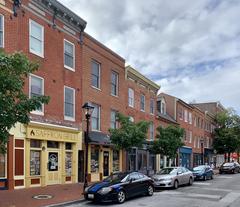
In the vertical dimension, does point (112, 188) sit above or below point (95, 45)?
below

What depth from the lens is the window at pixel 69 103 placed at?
25.0m

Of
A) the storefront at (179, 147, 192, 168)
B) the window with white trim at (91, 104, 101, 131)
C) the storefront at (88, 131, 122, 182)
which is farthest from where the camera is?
the storefront at (179, 147, 192, 168)

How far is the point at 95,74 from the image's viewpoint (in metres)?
28.8

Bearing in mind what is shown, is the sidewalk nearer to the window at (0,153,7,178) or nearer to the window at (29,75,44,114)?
the window at (0,153,7,178)

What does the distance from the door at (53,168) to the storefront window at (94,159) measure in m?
4.34

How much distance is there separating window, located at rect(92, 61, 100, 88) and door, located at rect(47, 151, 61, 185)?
683 centimetres

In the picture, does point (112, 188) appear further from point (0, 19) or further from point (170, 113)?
point (170, 113)

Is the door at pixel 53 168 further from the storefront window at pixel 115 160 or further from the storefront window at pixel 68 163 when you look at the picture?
the storefront window at pixel 115 160

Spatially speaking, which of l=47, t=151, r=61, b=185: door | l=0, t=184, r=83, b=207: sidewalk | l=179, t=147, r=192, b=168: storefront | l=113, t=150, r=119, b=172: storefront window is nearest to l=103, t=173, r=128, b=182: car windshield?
l=0, t=184, r=83, b=207: sidewalk

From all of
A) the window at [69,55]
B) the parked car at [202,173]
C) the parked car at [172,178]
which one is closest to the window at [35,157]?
the window at [69,55]

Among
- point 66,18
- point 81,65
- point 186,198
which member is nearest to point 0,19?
point 66,18

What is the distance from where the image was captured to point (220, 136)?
224 feet

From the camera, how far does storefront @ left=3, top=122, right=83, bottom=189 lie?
66.1 feet

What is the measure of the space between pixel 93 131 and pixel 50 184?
5940 millimetres
